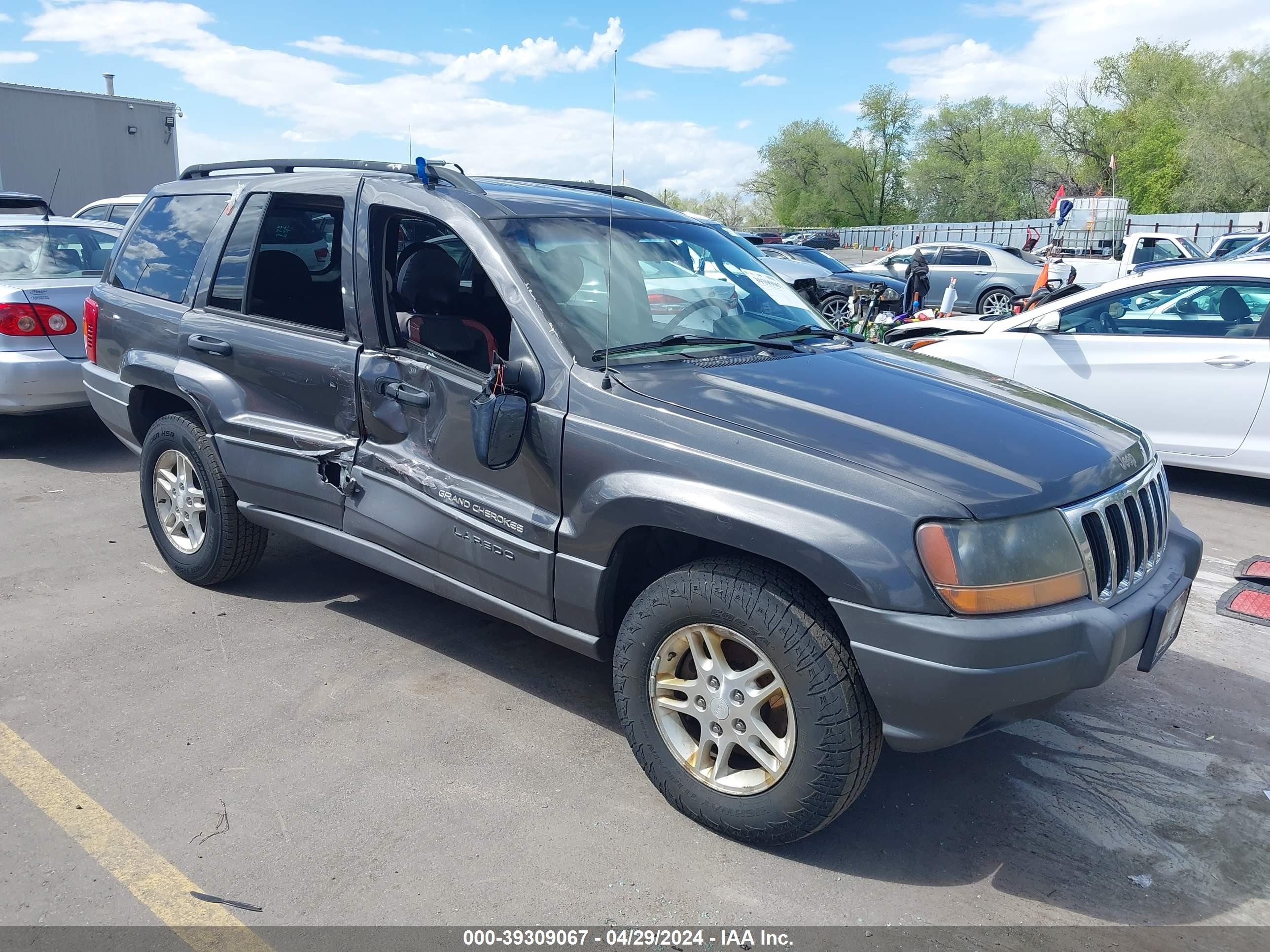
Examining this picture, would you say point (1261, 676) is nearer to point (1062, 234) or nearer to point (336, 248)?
point (336, 248)

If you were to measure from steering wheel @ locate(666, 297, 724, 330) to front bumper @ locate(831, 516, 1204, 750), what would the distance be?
138 centimetres

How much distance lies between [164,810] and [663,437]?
191 cm

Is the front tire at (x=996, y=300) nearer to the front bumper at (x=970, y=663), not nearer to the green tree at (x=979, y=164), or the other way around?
the front bumper at (x=970, y=663)

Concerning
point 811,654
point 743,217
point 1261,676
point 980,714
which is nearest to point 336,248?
point 811,654

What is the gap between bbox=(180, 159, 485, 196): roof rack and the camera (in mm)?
3789

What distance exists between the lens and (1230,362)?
6516 millimetres

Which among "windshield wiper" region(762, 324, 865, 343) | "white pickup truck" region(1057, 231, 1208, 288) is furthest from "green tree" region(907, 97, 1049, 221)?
"windshield wiper" region(762, 324, 865, 343)

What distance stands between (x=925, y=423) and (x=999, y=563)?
2.00 ft

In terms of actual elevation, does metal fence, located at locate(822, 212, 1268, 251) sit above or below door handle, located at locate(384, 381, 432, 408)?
above

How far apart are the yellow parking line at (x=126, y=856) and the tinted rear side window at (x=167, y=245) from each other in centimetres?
226

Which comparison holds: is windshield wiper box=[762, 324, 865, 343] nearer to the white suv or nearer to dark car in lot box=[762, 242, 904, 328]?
dark car in lot box=[762, 242, 904, 328]

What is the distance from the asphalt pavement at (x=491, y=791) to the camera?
2.70 m

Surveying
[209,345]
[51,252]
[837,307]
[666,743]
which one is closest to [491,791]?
[666,743]

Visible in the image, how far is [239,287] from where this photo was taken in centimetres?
437
